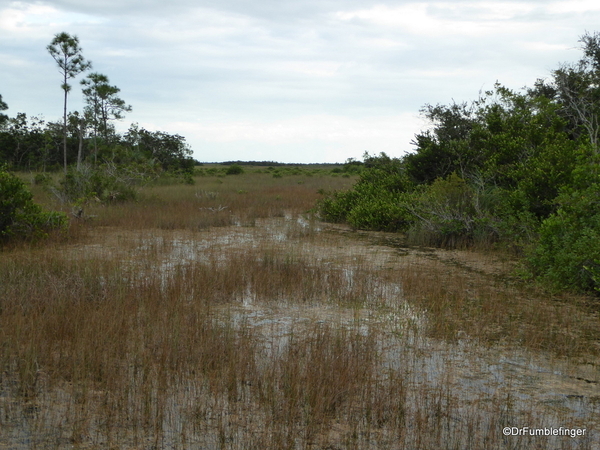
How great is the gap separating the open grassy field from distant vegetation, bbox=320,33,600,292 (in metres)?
0.92

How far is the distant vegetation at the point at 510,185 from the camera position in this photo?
25.8 ft

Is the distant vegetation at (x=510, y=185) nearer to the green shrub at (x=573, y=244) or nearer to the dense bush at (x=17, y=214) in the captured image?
the green shrub at (x=573, y=244)

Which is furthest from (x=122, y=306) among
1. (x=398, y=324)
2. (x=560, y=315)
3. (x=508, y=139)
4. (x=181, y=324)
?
(x=508, y=139)

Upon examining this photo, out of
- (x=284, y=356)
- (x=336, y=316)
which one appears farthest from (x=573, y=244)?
(x=284, y=356)

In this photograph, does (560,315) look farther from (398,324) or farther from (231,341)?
(231,341)

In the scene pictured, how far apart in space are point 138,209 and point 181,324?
447 inches

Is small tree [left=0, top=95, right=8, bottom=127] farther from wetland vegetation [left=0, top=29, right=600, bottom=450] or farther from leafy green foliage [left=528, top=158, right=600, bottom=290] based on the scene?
leafy green foliage [left=528, top=158, right=600, bottom=290]

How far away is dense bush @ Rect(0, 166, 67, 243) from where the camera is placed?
10867mm

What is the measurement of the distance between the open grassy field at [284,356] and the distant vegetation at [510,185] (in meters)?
0.92

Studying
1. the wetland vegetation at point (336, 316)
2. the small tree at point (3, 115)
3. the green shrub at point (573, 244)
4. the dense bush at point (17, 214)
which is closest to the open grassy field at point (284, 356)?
the wetland vegetation at point (336, 316)

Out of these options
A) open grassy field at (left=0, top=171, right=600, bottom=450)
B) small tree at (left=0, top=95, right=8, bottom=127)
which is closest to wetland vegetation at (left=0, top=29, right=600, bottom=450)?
open grassy field at (left=0, top=171, right=600, bottom=450)

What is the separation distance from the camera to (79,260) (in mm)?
9070

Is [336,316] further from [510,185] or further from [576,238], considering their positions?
[510,185]

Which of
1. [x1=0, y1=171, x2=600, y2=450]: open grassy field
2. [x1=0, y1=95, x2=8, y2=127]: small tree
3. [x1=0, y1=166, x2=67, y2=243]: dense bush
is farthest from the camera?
[x1=0, y1=95, x2=8, y2=127]: small tree
